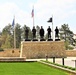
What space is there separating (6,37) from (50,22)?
116 feet

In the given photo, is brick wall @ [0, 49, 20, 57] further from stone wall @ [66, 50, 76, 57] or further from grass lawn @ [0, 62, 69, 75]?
grass lawn @ [0, 62, 69, 75]

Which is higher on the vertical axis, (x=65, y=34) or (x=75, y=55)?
(x=65, y=34)

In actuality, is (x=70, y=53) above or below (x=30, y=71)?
above

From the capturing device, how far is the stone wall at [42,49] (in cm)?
3606

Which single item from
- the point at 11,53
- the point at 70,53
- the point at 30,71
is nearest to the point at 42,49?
the point at 11,53

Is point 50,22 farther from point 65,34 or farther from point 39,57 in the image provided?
point 65,34

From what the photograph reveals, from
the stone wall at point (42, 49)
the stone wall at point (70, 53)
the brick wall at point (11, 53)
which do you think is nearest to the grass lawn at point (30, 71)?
the stone wall at point (42, 49)

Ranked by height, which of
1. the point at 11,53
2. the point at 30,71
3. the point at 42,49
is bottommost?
the point at 30,71

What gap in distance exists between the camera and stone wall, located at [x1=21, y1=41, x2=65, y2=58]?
36.1 metres

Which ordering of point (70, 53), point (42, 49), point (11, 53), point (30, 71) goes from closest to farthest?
point (30, 71) < point (42, 49) < point (11, 53) < point (70, 53)

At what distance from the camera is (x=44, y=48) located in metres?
36.3

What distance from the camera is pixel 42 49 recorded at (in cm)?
3628

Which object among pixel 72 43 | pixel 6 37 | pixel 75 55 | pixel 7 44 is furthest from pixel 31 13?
pixel 72 43

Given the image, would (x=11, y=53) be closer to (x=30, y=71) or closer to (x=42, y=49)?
(x=42, y=49)
